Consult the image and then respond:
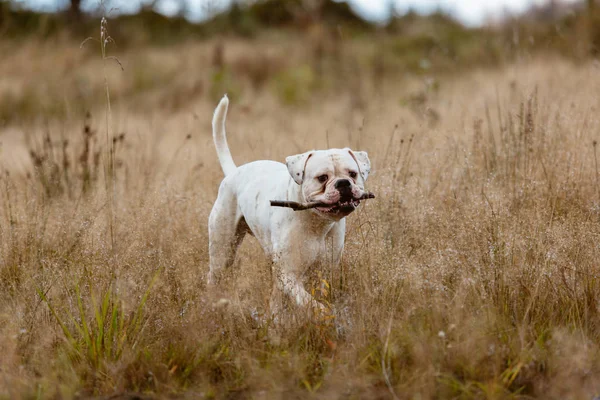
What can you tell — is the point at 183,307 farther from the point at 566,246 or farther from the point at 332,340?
the point at 566,246

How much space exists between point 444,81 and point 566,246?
793 cm

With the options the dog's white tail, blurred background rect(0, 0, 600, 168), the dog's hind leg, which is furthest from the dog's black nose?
blurred background rect(0, 0, 600, 168)

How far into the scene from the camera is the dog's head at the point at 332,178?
9.46 ft

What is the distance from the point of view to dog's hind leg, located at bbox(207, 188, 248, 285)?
12.2ft

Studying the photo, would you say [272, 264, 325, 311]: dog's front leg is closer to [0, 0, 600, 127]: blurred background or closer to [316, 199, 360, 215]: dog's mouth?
[316, 199, 360, 215]: dog's mouth

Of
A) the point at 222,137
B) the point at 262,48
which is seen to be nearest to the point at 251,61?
the point at 262,48

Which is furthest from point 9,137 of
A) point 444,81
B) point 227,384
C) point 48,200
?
point 227,384

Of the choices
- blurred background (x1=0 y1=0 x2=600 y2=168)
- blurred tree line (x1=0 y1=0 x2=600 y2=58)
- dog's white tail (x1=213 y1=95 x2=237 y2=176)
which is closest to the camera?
dog's white tail (x1=213 y1=95 x2=237 y2=176)

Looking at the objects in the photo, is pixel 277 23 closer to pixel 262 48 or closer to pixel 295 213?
pixel 262 48

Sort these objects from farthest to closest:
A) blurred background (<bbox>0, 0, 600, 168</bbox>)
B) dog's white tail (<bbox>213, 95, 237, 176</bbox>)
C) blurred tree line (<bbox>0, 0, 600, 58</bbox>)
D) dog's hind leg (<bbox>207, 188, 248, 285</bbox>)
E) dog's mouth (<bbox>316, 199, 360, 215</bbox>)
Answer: blurred tree line (<bbox>0, 0, 600, 58</bbox>), blurred background (<bbox>0, 0, 600, 168</bbox>), dog's white tail (<bbox>213, 95, 237, 176</bbox>), dog's hind leg (<bbox>207, 188, 248, 285</bbox>), dog's mouth (<bbox>316, 199, 360, 215</bbox>)

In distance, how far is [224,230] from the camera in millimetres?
3812

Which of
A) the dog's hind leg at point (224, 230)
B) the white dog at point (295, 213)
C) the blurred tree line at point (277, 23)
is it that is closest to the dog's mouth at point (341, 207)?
the white dog at point (295, 213)

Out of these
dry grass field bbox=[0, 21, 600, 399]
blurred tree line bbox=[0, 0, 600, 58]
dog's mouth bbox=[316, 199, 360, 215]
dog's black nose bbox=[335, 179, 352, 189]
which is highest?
blurred tree line bbox=[0, 0, 600, 58]

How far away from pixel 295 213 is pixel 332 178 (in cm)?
31
